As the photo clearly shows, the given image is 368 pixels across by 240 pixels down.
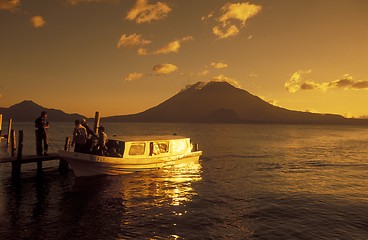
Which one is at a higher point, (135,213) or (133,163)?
(133,163)

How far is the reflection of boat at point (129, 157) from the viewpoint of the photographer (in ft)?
72.6

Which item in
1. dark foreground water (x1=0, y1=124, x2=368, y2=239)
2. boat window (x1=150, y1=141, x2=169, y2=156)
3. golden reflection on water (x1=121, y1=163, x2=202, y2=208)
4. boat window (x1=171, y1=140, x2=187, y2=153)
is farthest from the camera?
boat window (x1=171, y1=140, x2=187, y2=153)

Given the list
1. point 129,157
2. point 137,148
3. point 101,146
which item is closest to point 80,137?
point 101,146

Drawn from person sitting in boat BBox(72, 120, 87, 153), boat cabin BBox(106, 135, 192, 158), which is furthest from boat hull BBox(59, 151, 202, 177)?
person sitting in boat BBox(72, 120, 87, 153)

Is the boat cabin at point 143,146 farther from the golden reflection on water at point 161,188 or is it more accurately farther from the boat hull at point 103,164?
the golden reflection on water at point 161,188

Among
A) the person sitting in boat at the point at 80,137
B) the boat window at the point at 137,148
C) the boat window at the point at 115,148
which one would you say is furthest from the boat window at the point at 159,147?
the person sitting in boat at the point at 80,137

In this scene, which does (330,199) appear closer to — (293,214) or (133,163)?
(293,214)

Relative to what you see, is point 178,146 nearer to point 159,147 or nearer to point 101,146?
point 159,147

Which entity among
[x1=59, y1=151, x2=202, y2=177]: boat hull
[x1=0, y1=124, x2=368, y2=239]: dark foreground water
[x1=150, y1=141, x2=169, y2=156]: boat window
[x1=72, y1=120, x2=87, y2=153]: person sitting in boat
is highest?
[x1=72, y1=120, x2=87, y2=153]: person sitting in boat

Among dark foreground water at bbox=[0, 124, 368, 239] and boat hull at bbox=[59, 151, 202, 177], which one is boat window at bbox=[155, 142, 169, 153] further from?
dark foreground water at bbox=[0, 124, 368, 239]

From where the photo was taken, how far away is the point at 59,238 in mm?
12398

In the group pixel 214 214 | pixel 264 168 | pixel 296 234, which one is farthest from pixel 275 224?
pixel 264 168

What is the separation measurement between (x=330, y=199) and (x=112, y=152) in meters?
15.6

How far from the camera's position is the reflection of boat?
22.1 m
